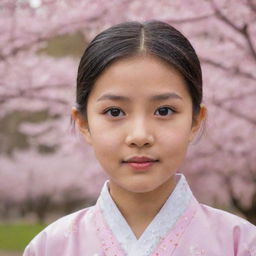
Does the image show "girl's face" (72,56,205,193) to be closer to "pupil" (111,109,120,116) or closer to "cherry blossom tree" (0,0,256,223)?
"pupil" (111,109,120,116)

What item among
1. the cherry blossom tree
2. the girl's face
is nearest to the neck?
the girl's face

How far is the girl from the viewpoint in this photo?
1.97 m

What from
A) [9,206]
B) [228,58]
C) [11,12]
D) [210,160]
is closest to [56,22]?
[11,12]

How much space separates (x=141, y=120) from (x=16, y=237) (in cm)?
1706

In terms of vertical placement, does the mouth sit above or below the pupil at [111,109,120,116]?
below

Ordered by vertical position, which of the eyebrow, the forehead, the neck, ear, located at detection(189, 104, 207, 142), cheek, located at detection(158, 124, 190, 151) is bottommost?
the neck

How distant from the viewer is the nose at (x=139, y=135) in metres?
1.91

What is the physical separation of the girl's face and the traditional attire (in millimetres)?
188

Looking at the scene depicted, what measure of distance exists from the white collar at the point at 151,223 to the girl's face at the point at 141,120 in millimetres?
168

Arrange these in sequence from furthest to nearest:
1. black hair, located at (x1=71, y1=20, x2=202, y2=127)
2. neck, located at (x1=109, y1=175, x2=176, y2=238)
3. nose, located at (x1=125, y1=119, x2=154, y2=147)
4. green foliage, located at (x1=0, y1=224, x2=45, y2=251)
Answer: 1. green foliage, located at (x1=0, y1=224, x2=45, y2=251)
2. neck, located at (x1=109, y1=175, x2=176, y2=238)
3. black hair, located at (x1=71, y1=20, x2=202, y2=127)
4. nose, located at (x1=125, y1=119, x2=154, y2=147)

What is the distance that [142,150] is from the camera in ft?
6.37

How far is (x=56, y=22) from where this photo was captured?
629 cm

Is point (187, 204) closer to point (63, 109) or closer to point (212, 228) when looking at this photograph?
point (212, 228)

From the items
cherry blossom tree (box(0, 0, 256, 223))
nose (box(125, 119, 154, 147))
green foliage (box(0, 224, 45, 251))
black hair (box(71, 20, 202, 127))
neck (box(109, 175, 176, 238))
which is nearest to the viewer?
nose (box(125, 119, 154, 147))
